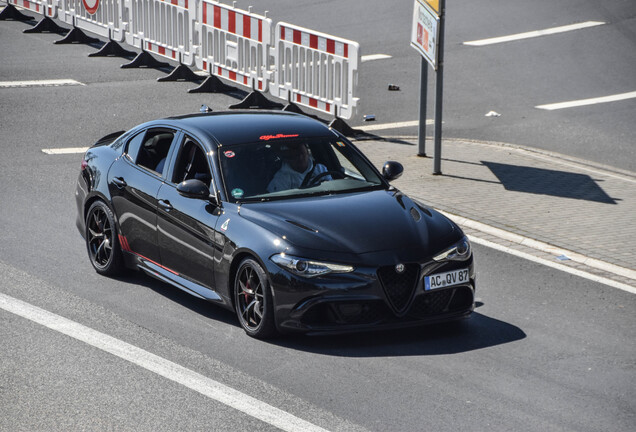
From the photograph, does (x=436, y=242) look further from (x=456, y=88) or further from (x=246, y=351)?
(x=456, y=88)

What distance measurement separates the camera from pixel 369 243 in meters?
7.87

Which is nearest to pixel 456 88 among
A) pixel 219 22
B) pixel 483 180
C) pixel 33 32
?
pixel 219 22

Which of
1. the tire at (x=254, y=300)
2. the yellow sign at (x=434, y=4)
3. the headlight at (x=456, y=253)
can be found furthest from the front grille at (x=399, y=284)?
the yellow sign at (x=434, y=4)

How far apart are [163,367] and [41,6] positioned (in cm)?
1821

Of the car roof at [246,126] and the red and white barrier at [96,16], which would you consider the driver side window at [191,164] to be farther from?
the red and white barrier at [96,16]

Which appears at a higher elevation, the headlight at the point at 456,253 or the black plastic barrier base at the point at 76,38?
the headlight at the point at 456,253

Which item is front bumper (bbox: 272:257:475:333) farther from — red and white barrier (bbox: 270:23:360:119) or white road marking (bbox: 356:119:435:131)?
white road marking (bbox: 356:119:435:131)

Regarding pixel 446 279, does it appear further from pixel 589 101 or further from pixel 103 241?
pixel 589 101

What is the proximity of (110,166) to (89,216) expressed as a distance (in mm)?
523

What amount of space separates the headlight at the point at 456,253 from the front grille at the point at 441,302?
230mm

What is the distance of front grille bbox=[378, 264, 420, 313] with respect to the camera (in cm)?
778

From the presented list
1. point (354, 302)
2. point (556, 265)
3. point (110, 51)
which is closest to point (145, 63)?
point (110, 51)

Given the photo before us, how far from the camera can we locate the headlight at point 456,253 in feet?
26.3

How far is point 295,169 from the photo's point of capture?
888cm
